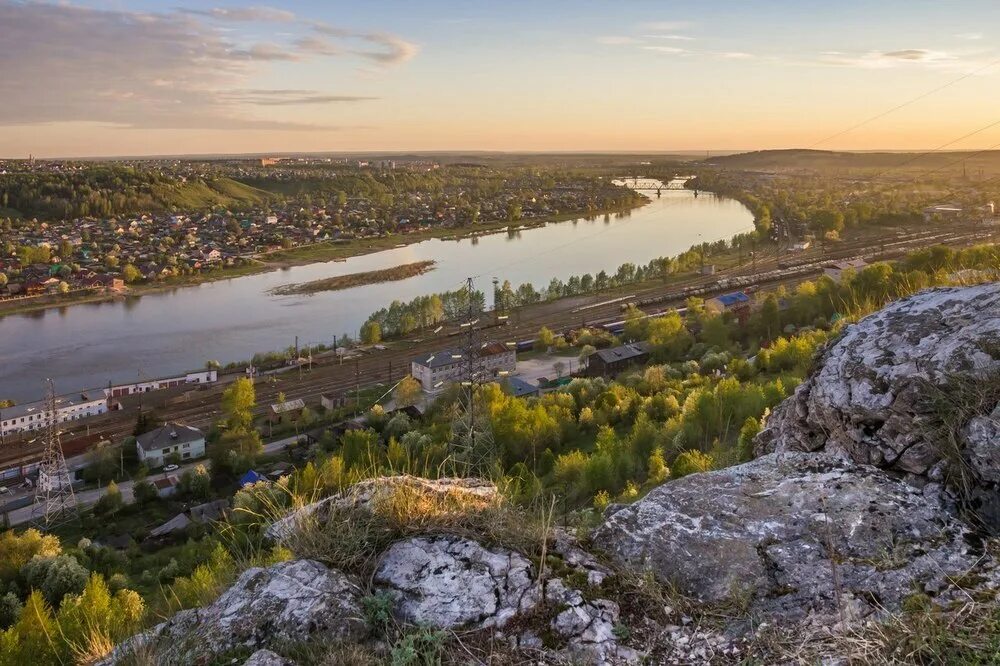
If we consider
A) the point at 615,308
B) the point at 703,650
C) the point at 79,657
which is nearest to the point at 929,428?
the point at 703,650

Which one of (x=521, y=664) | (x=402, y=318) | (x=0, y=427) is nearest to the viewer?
(x=521, y=664)

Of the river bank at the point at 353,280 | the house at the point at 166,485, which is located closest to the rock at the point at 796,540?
the house at the point at 166,485

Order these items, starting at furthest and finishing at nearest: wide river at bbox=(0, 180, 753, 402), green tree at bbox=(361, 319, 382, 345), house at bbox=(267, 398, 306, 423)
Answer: green tree at bbox=(361, 319, 382, 345) → wide river at bbox=(0, 180, 753, 402) → house at bbox=(267, 398, 306, 423)

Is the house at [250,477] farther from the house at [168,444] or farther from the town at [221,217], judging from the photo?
the town at [221,217]

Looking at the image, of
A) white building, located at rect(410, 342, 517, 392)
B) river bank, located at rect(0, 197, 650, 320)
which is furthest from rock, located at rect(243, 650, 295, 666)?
river bank, located at rect(0, 197, 650, 320)

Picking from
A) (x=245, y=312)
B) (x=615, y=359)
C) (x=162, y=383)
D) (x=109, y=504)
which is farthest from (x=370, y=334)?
(x=109, y=504)

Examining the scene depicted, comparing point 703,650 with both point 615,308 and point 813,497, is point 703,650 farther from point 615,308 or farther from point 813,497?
point 615,308

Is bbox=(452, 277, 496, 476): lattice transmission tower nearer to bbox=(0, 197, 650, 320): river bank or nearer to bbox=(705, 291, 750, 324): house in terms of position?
bbox=(705, 291, 750, 324): house
